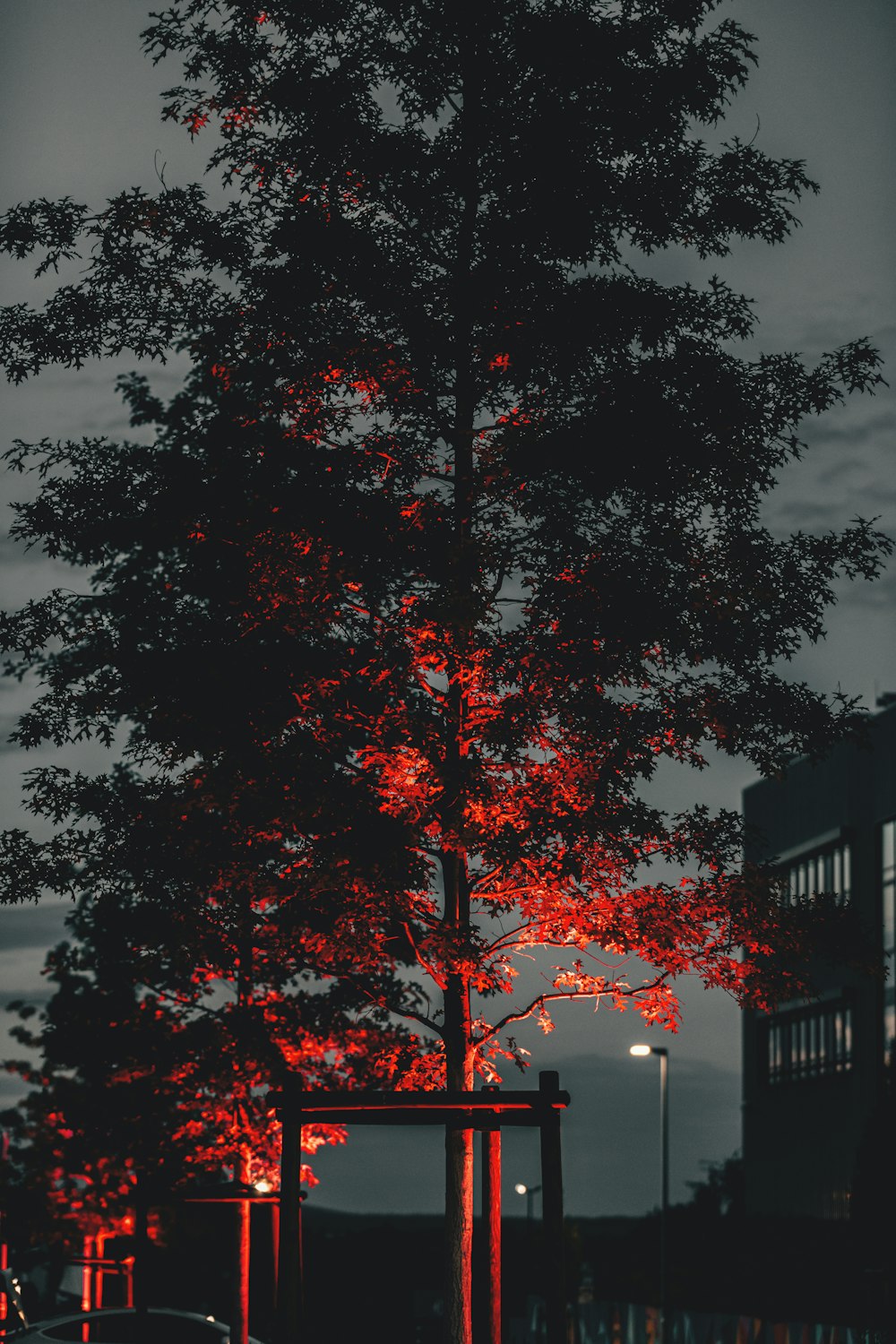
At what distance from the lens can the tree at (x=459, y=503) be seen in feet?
47.8

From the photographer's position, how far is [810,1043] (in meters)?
69.4

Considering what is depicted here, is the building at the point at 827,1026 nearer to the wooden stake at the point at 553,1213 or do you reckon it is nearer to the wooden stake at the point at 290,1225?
the wooden stake at the point at 553,1213

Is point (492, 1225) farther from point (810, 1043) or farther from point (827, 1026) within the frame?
point (810, 1043)

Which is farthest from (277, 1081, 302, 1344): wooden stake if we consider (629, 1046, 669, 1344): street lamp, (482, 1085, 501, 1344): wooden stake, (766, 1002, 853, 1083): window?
(766, 1002, 853, 1083): window

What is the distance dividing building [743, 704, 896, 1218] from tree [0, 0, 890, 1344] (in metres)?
46.8

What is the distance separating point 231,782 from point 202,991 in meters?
11.2

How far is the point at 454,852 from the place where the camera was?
14.9 m

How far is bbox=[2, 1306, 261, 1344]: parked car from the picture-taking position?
66.6 ft

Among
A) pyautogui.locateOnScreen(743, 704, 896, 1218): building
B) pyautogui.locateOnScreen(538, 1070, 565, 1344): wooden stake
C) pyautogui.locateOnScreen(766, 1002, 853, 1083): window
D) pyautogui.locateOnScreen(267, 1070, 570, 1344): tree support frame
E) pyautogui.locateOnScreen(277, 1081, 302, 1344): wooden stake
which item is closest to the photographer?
pyautogui.locateOnScreen(538, 1070, 565, 1344): wooden stake

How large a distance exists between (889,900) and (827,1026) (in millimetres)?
7556

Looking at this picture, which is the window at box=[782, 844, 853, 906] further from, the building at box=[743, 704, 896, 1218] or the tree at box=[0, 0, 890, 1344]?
the tree at box=[0, 0, 890, 1344]

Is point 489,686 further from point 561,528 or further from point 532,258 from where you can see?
point 532,258

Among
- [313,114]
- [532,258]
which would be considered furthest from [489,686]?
[313,114]

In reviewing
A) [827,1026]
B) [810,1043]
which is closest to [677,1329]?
[827,1026]
